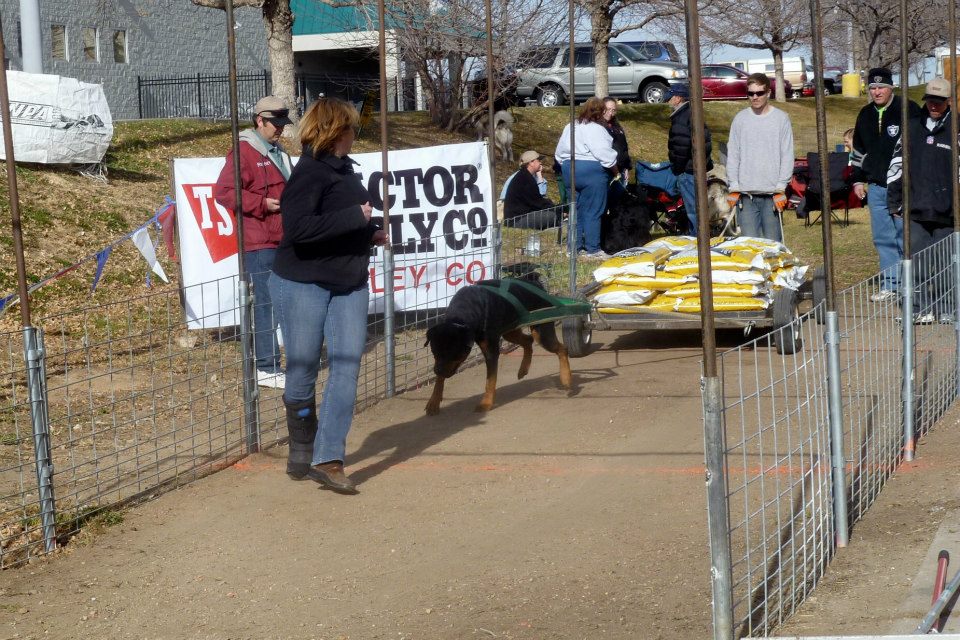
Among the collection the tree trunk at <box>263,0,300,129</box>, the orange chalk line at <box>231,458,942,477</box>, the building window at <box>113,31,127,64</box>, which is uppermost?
the building window at <box>113,31,127,64</box>

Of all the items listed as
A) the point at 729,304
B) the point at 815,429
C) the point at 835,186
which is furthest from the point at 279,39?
the point at 815,429

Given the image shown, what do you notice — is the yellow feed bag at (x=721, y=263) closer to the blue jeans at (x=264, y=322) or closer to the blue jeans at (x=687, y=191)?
the blue jeans at (x=264, y=322)

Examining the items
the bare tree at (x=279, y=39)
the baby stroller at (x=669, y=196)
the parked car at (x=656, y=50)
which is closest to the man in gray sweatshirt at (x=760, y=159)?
the baby stroller at (x=669, y=196)

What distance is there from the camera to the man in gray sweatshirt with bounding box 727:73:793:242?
980 cm

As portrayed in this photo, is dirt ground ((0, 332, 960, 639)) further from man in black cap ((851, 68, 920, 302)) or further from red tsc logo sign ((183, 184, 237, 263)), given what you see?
man in black cap ((851, 68, 920, 302))

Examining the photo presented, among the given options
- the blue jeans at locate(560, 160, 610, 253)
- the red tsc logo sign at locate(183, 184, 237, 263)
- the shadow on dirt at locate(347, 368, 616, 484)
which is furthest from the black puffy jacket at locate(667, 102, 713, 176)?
the red tsc logo sign at locate(183, 184, 237, 263)

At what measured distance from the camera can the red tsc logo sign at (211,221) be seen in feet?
28.8

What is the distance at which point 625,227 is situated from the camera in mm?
12805

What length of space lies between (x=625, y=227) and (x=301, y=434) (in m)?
7.64

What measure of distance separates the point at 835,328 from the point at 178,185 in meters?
5.72

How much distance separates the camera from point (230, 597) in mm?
4453

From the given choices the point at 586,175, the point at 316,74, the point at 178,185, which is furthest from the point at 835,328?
the point at 316,74

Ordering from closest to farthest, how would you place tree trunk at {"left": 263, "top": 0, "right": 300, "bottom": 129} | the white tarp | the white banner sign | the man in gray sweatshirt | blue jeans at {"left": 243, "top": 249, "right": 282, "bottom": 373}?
1. blue jeans at {"left": 243, "top": 249, "right": 282, "bottom": 373}
2. the white banner sign
3. the man in gray sweatshirt
4. the white tarp
5. tree trunk at {"left": 263, "top": 0, "right": 300, "bottom": 129}

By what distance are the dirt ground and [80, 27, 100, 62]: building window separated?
73.9ft
